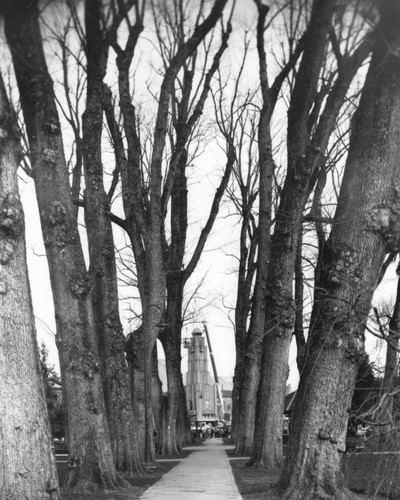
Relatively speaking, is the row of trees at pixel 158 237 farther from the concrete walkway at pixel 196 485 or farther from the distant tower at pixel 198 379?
the distant tower at pixel 198 379

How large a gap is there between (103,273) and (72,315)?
13.1 feet

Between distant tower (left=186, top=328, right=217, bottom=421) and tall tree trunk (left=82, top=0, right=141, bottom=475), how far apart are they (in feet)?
254

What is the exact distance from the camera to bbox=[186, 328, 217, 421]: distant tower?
97594 millimetres

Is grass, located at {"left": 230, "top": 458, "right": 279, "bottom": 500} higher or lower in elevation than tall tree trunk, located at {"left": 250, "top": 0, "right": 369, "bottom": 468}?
lower

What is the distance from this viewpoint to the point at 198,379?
100750mm

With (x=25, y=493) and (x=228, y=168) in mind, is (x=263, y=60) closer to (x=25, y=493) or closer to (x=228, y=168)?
(x=228, y=168)

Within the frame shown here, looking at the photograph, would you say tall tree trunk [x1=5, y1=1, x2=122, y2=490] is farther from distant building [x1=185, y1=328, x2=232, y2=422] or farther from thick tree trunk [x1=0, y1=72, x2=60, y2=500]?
distant building [x1=185, y1=328, x2=232, y2=422]

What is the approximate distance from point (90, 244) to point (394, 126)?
28.8 feet

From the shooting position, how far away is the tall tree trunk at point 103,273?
16.5 m

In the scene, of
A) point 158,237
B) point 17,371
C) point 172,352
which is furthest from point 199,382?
point 17,371

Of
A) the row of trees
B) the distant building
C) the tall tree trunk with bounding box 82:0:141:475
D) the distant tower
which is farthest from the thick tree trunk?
the distant tower

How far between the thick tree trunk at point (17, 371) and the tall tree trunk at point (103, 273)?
819 centimetres

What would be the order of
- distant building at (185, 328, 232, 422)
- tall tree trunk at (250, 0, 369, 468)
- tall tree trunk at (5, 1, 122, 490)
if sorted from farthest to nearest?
distant building at (185, 328, 232, 422)
tall tree trunk at (250, 0, 369, 468)
tall tree trunk at (5, 1, 122, 490)

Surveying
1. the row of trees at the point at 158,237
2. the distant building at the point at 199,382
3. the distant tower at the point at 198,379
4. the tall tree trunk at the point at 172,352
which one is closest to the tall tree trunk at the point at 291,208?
the row of trees at the point at 158,237
